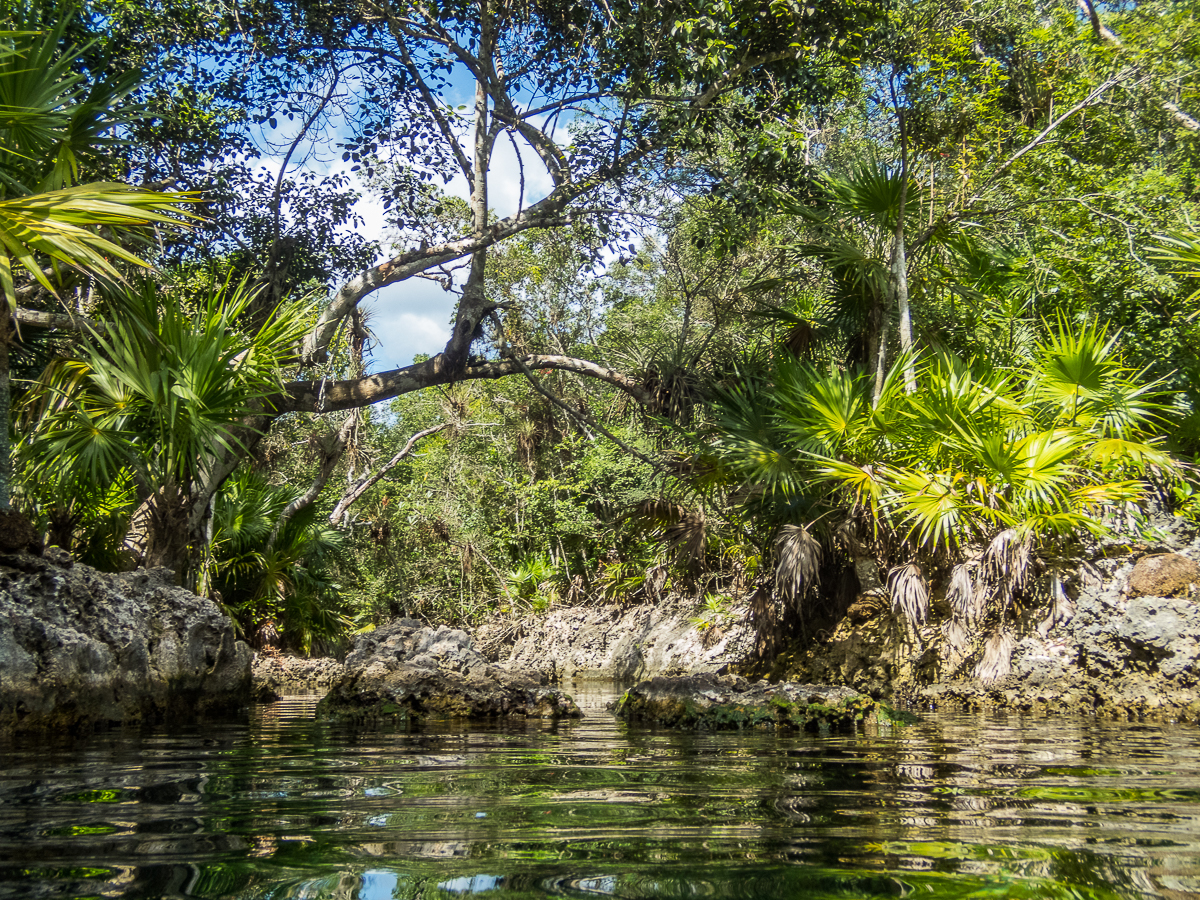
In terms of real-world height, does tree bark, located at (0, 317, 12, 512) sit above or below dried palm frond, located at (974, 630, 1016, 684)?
above

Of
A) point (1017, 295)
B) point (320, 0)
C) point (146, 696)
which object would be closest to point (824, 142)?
point (1017, 295)

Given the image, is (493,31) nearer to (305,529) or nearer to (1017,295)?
(1017,295)

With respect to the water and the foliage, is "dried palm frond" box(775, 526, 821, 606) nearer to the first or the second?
the water

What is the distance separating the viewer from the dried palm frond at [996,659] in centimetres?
727

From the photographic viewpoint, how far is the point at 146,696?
6.16 meters

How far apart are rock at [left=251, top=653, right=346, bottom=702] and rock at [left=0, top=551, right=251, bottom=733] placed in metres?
4.14

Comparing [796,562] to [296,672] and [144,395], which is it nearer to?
[144,395]

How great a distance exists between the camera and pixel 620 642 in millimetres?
15922

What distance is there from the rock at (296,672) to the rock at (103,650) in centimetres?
414

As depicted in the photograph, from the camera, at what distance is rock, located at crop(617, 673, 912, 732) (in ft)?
18.7

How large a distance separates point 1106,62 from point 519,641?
15.6 m

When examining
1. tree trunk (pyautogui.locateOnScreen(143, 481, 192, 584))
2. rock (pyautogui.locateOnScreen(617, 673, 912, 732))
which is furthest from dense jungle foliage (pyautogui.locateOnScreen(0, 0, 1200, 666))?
rock (pyautogui.locateOnScreen(617, 673, 912, 732))

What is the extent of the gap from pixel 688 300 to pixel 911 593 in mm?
3762

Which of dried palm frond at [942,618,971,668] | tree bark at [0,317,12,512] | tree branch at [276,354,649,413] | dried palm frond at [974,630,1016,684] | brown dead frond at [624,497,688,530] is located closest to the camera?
tree bark at [0,317,12,512]
